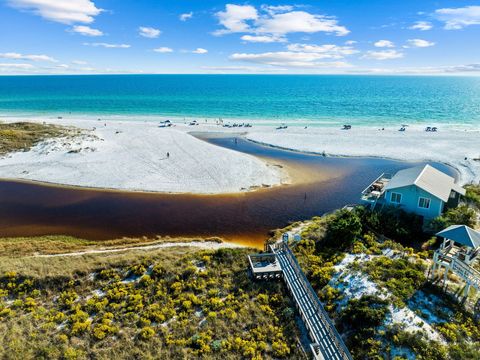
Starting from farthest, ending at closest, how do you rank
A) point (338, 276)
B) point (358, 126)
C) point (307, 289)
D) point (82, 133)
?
point (358, 126) → point (82, 133) → point (338, 276) → point (307, 289)

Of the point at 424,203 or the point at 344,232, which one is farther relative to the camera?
the point at 424,203

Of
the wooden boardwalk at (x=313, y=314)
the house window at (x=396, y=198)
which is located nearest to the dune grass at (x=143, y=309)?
the wooden boardwalk at (x=313, y=314)

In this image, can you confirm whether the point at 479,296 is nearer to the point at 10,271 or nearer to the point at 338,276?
the point at 338,276

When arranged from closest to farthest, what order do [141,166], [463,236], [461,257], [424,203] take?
[463,236], [461,257], [424,203], [141,166]

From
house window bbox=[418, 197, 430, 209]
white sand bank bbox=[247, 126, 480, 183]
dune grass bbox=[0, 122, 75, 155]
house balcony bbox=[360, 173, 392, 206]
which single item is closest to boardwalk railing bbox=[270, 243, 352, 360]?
house balcony bbox=[360, 173, 392, 206]

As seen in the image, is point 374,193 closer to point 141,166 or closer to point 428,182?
point 428,182

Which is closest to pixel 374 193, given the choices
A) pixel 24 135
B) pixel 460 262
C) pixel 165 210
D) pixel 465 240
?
pixel 465 240

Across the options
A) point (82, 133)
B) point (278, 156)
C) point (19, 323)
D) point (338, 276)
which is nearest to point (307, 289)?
point (338, 276)
